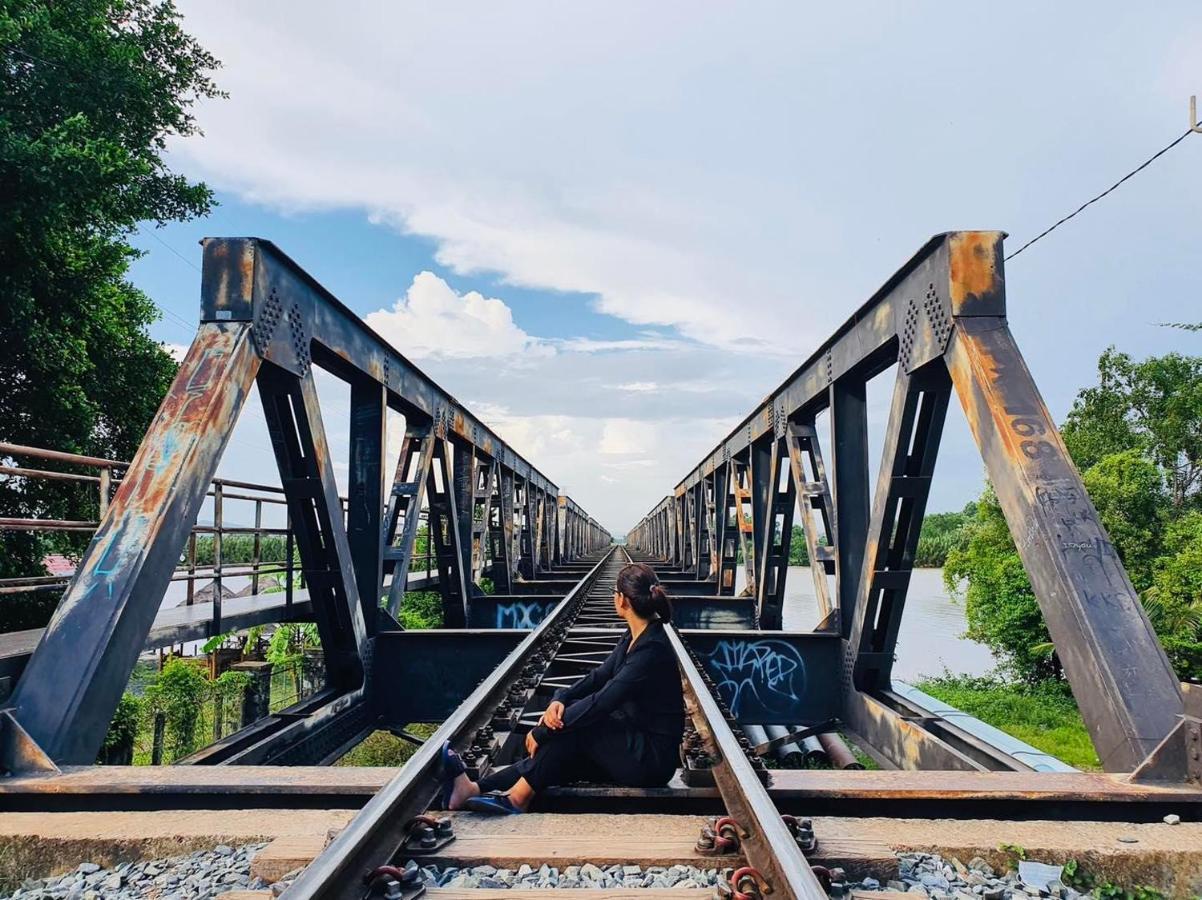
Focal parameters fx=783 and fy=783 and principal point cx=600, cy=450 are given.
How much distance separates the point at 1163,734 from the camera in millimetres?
3193

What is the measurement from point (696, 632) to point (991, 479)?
317 cm

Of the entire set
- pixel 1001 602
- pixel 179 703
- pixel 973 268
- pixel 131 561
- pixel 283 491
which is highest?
pixel 973 268

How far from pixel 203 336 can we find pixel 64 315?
1159 centimetres

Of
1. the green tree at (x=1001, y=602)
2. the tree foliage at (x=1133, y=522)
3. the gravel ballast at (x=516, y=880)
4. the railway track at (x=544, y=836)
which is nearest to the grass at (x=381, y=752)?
the railway track at (x=544, y=836)

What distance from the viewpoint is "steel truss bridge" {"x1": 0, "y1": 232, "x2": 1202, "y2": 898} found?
120 inches

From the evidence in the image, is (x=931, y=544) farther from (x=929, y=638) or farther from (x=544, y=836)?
(x=544, y=836)

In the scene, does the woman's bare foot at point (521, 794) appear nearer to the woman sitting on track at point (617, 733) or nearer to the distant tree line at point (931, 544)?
the woman sitting on track at point (617, 733)

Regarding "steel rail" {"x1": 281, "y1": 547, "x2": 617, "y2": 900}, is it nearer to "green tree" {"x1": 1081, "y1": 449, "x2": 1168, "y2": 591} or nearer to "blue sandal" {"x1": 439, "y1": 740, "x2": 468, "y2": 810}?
"blue sandal" {"x1": 439, "y1": 740, "x2": 468, "y2": 810}

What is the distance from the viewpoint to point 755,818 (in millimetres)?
2521

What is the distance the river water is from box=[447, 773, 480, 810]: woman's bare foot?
485 inches

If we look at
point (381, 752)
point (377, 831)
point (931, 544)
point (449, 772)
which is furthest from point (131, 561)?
point (931, 544)

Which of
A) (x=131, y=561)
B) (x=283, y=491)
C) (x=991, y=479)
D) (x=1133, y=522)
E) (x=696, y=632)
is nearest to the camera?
(x=131, y=561)

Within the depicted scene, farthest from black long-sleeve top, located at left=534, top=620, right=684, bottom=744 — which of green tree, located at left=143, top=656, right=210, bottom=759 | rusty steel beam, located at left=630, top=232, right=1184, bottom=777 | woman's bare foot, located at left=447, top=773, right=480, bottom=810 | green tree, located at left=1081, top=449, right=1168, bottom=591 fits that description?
green tree, located at left=1081, top=449, right=1168, bottom=591

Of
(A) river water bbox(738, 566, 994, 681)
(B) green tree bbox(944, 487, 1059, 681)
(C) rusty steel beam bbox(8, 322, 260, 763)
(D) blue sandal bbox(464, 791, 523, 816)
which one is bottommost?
→ (A) river water bbox(738, 566, 994, 681)
